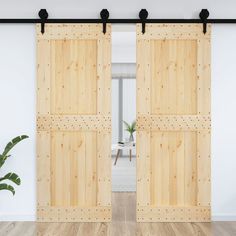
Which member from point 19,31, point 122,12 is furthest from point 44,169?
point 122,12

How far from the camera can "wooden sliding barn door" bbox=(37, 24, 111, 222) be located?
4262 millimetres

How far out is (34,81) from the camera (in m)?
4.30

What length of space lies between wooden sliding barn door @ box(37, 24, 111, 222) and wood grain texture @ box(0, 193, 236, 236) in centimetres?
17

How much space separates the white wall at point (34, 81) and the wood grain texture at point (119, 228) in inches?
8.9

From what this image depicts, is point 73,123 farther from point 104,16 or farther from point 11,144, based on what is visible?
point 104,16

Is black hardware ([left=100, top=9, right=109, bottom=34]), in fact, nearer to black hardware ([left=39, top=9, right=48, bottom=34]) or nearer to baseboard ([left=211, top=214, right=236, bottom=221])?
black hardware ([left=39, top=9, right=48, bottom=34])

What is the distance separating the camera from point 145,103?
4277mm

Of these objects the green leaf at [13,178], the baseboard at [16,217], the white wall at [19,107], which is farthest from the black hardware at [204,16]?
the baseboard at [16,217]

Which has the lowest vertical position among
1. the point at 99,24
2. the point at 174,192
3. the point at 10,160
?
the point at 174,192

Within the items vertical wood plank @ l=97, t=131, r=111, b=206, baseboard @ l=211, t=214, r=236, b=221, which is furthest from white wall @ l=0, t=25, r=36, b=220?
baseboard @ l=211, t=214, r=236, b=221

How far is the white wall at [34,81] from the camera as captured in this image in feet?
14.1

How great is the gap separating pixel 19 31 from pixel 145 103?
5.03 feet

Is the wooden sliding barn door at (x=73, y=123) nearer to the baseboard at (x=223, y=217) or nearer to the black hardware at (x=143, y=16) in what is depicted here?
the black hardware at (x=143, y=16)

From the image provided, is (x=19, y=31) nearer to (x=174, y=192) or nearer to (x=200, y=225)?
(x=174, y=192)
